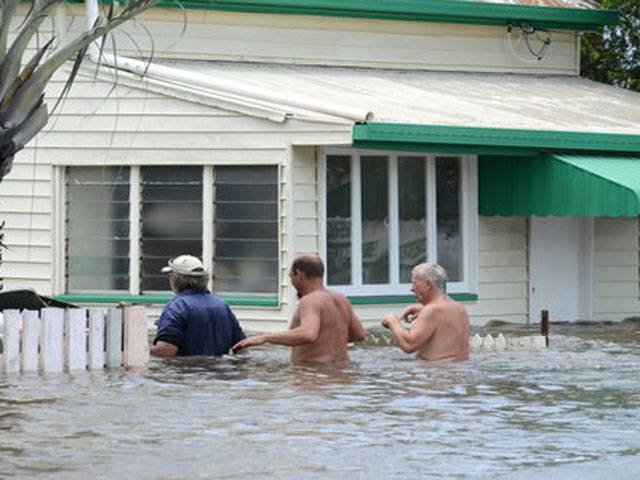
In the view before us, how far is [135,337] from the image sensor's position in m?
14.9

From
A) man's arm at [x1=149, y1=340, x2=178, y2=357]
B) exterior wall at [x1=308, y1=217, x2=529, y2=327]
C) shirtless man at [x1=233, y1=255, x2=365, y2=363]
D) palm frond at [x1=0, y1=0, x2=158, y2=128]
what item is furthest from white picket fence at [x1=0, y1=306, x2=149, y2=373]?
exterior wall at [x1=308, y1=217, x2=529, y2=327]

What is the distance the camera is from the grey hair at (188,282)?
14938mm

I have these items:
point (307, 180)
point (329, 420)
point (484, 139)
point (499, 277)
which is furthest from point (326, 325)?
point (499, 277)

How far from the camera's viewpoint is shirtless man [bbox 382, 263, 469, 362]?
15234mm

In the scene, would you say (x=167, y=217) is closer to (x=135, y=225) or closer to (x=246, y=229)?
(x=135, y=225)

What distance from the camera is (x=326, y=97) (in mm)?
20422

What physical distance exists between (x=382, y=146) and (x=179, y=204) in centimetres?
252

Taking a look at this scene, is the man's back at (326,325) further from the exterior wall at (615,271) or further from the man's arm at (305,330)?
the exterior wall at (615,271)

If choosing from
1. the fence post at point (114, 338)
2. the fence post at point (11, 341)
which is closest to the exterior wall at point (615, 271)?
the fence post at point (114, 338)

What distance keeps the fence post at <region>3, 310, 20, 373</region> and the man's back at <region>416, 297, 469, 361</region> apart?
3.45 meters

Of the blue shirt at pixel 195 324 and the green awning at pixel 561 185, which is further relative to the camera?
the green awning at pixel 561 185

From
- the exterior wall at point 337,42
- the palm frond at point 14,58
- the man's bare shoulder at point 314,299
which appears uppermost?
the exterior wall at point 337,42

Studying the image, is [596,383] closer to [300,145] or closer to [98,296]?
[300,145]

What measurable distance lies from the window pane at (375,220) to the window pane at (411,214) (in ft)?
0.73
